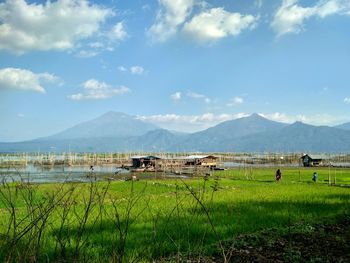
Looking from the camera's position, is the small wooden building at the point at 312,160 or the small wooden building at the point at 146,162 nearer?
the small wooden building at the point at 146,162

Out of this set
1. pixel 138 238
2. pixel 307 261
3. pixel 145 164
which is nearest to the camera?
pixel 307 261

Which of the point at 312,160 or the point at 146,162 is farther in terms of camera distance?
the point at 312,160

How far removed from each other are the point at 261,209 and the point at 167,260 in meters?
7.49

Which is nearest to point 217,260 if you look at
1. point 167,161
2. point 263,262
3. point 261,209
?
point 263,262

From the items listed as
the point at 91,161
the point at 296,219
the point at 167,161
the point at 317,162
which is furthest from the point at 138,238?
the point at 91,161

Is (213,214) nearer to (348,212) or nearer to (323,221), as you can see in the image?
(323,221)

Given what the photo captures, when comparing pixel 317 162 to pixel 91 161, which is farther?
pixel 91 161

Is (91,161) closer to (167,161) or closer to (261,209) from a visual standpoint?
(167,161)

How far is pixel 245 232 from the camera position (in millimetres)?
9367

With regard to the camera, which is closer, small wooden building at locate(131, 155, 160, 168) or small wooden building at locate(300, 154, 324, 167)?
small wooden building at locate(131, 155, 160, 168)

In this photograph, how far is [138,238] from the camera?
8.63 meters

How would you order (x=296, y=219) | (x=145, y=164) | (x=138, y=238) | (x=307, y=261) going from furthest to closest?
(x=145, y=164) < (x=296, y=219) < (x=138, y=238) < (x=307, y=261)

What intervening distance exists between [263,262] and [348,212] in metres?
7.16

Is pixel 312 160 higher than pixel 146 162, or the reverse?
pixel 146 162
